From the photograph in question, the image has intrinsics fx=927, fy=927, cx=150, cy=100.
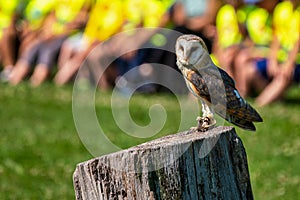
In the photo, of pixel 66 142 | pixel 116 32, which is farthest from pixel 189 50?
pixel 116 32

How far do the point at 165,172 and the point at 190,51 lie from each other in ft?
1.67

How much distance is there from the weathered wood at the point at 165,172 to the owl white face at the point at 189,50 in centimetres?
32

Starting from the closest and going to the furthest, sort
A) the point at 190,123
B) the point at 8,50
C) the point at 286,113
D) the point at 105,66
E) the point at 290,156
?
the point at 190,123
the point at 290,156
the point at 286,113
the point at 105,66
the point at 8,50

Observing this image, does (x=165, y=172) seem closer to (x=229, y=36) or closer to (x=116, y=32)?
(x=229, y=36)

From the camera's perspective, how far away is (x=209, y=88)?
140 inches

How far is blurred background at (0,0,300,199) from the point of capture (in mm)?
7664

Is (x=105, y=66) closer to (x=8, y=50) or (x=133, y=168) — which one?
Answer: (x=8, y=50)

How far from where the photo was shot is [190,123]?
3.54m

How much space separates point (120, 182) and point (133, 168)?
3.0 inches

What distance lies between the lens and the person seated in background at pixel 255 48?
10758 millimetres

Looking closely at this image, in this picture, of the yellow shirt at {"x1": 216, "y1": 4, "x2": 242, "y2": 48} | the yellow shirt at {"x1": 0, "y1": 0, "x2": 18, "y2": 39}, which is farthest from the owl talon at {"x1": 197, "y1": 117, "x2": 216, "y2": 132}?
the yellow shirt at {"x1": 0, "y1": 0, "x2": 18, "y2": 39}

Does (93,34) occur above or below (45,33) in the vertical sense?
below

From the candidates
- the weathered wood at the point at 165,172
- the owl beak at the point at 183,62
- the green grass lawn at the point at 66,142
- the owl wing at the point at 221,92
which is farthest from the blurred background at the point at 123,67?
the weathered wood at the point at 165,172

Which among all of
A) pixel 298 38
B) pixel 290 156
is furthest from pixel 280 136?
pixel 298 38
